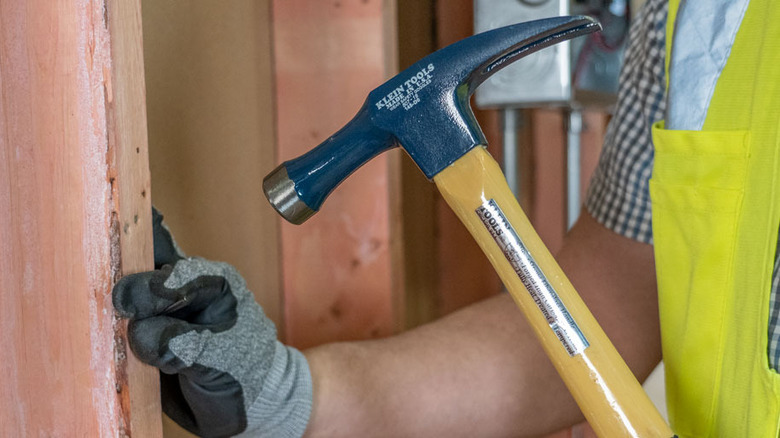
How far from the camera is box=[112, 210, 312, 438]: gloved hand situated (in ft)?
1.84

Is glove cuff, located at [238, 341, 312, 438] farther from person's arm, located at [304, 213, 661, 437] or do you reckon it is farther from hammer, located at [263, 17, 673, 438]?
hammer, located at [263, 17, 673, 438]

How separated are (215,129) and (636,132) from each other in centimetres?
53

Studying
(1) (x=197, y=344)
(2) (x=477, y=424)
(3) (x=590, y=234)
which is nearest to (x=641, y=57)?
(3) (x=590, y=234)

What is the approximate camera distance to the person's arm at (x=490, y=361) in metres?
0.85

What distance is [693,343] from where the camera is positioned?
65 centimetres

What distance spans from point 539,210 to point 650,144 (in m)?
1.35

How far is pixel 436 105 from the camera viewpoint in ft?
1.94

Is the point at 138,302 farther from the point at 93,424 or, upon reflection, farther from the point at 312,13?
the point at 312,13

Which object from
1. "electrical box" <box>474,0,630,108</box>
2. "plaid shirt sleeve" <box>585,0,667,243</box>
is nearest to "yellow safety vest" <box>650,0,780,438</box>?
"plaid shirt sleeve" <box>585,0,667,243</box>

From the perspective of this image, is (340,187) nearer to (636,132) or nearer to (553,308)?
(636,132)

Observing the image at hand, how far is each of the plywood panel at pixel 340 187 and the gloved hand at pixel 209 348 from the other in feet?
1.47

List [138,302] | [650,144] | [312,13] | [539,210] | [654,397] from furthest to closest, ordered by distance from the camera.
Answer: [539,210] < [654,397] < [312,13] < [650,144] < [138,302]

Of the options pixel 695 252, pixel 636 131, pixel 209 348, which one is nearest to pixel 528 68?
pixel 636 131

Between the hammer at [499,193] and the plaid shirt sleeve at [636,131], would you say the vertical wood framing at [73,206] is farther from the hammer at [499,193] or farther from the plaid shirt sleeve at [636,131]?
the plaid shirt sleeve at [636,131]
